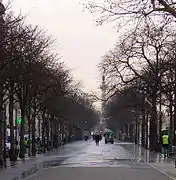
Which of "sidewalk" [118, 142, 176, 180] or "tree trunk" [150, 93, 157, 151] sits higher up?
"tree trunk" [150, 93, 157, 151]

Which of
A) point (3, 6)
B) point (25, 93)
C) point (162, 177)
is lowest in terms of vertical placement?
point (162, 177)

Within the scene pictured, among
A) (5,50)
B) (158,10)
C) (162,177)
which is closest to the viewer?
(158,10)

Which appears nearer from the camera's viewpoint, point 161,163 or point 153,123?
point 161,163

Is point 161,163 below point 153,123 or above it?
below

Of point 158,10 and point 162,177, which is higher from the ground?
point 158,10

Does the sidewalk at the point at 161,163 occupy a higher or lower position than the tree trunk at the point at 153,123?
lower

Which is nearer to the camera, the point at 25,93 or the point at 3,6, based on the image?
the point at 3,6

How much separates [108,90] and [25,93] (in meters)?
11.8

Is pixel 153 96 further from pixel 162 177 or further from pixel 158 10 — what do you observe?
pixel 158 10

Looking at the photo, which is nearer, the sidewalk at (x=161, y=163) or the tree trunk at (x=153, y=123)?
the sidewalk at (x=161, y=163)

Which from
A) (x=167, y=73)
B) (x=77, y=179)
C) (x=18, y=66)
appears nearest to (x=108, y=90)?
(x=167, y=73)

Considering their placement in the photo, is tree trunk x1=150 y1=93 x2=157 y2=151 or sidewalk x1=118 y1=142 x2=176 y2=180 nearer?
sidewalk x1=118 y1=142 x2=176 y2=180

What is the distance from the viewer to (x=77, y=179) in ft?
71.1

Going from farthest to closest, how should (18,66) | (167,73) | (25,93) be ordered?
1. (167,73)
2. (25,93)
3. (18,66)
